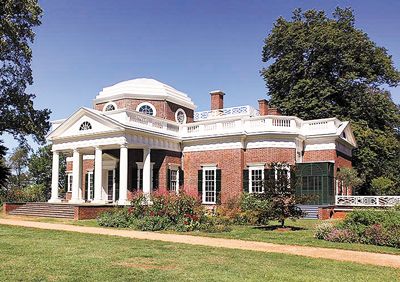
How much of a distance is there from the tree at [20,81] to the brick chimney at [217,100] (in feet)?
42.8

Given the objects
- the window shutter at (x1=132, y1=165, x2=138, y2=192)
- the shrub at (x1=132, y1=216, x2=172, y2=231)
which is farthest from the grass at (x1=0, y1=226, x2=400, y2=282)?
the window shutter at (x1=132, y1=165, x2=138, y2=192)

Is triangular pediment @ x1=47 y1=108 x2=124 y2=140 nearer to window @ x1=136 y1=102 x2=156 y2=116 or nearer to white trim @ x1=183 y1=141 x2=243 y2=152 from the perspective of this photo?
window @ x1=136 y1=102 x2=156 y2=116

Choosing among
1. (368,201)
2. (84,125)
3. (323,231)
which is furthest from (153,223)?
(368,201)

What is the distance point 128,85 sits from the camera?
32594 millimetres

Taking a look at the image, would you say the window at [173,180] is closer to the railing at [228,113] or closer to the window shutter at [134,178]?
the window shutter at [134,178]

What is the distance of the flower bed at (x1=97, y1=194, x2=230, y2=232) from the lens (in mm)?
17625

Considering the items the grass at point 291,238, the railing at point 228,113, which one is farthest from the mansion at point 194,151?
the grass at point 291,238

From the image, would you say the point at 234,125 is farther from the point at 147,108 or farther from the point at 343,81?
the point at 343,81

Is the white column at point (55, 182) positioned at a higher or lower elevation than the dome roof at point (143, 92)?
lower

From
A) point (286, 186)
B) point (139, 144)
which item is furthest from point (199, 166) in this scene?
point (286, 186)

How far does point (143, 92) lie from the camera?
32062mm

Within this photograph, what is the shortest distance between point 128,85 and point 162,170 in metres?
8.49

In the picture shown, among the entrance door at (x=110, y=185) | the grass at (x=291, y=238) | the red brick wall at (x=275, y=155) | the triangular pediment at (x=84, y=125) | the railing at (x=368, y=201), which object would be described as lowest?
the grass at (x=291, y=238)

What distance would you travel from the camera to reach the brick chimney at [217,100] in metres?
34.1
